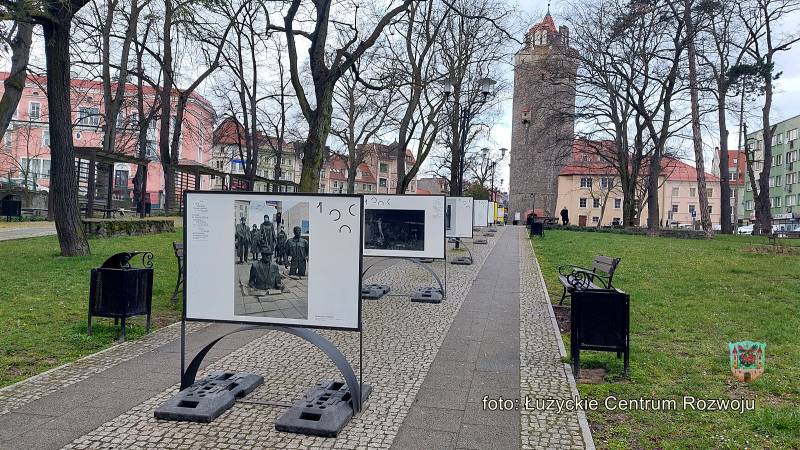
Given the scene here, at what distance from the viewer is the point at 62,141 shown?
509 inches

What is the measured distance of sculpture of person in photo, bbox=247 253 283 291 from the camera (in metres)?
5.16

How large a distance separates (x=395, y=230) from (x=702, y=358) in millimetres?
5550

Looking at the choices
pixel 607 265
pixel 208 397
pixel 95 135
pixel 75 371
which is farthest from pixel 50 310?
pixel 95 135

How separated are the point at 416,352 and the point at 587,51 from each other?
27.3 meters

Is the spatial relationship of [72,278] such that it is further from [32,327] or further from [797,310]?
[797,310]

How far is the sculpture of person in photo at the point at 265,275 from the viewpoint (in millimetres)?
5156

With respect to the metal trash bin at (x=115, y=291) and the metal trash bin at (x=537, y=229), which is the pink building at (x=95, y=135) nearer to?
the metal trash bin at (x=537, y=229)

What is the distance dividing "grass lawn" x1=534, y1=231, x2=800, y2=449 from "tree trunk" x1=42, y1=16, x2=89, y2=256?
10000 millimetres

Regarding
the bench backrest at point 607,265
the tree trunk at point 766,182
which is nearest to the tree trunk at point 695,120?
the tree trunk at point 766,182

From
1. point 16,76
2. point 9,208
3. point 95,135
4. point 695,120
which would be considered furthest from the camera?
point 95,135

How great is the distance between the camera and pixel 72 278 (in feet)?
35.3

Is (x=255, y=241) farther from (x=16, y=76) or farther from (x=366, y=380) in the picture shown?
(x=16, y=76)

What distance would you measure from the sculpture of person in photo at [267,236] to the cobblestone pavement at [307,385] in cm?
126

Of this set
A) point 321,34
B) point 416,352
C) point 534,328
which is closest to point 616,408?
point 416,352
